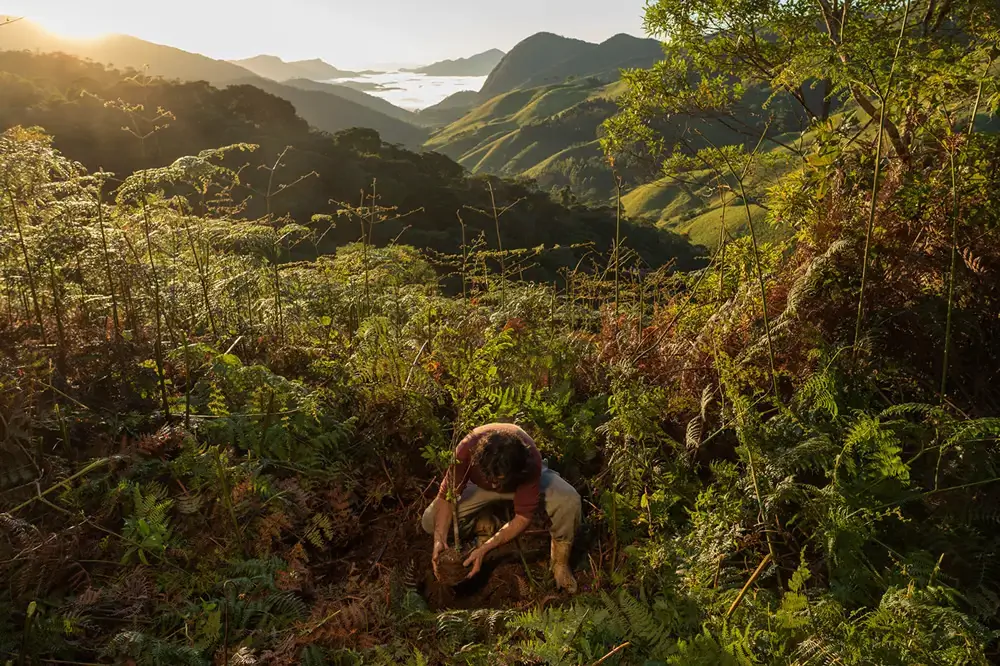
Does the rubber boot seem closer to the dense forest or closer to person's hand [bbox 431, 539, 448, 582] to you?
the dense forest

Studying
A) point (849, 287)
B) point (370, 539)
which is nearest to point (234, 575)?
point (370, 539)

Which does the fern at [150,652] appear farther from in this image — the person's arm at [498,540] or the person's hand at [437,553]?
the person's arm at [498,540]

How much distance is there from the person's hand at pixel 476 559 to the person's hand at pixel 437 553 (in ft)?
0.50

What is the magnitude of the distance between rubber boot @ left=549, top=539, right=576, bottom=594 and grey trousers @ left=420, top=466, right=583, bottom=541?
40 millimetres

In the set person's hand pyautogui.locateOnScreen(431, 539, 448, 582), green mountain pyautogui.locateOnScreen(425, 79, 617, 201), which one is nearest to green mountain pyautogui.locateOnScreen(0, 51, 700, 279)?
person's hand pyautogui.locateOnScreen(431, 539, 448, 582)

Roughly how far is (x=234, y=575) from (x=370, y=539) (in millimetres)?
869

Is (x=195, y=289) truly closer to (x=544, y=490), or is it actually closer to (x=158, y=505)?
(x=158, y=505)

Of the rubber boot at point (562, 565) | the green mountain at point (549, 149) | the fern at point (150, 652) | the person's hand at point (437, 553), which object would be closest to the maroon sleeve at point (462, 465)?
the person's hand at point (437, 553)

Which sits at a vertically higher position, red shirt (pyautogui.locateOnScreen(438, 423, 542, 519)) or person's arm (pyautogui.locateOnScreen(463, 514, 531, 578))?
red shirt (pyautogui.locateOnScreen(438, 423, 542, 519))

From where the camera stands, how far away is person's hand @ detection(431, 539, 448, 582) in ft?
11.5

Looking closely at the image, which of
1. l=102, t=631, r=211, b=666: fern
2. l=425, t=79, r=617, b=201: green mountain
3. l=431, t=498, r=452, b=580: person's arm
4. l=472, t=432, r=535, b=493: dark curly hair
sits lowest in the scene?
l=102, t=631, r=211, b=666: fern

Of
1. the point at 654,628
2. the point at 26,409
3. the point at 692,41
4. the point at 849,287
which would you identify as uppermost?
the point at 692,41

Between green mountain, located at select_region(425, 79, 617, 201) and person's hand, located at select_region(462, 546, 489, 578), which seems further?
green mountain, located at select_region(425, 79, 617, 201)

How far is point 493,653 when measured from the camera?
277cm
